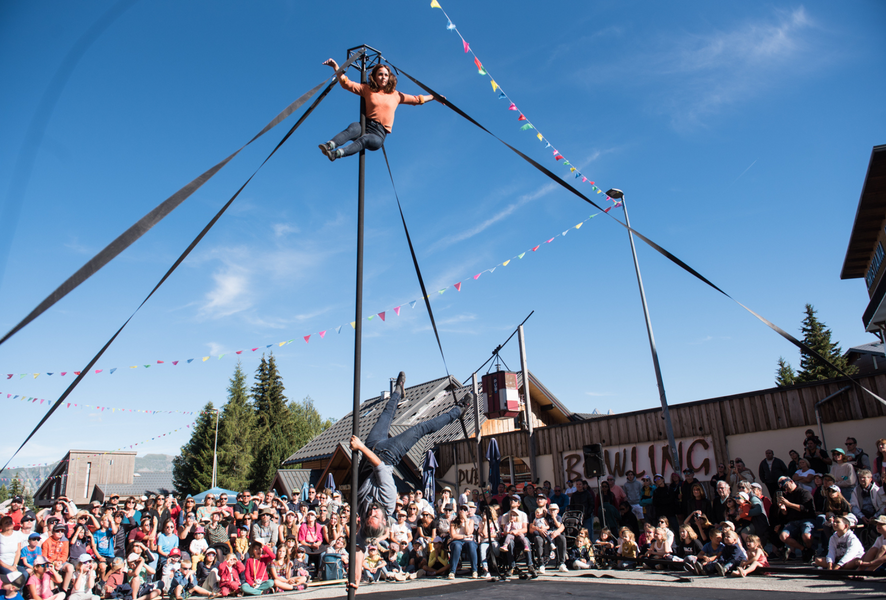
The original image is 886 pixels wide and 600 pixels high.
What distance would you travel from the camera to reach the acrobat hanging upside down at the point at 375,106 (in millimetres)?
4449

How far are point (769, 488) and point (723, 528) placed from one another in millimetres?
2792

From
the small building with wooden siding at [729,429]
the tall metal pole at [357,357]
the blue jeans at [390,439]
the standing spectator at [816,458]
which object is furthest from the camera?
the small building with wooden siding at [729,429]

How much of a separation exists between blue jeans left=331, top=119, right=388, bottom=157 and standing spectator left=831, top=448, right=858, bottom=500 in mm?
7425

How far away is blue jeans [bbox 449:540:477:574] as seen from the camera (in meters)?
8.95

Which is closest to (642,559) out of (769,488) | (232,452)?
(769,488)

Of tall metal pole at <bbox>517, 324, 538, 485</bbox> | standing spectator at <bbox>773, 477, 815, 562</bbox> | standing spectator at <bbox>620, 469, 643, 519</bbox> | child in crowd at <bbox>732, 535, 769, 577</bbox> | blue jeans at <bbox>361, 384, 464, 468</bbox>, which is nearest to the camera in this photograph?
child in crowd at <bbox>732, 535, 769, 577</bbox>

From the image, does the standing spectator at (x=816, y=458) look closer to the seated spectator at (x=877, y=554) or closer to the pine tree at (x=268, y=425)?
the seated spectator at (x=877, y=554)

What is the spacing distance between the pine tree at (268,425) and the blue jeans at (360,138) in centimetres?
3593

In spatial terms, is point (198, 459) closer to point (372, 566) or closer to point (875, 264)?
point (372, 566)

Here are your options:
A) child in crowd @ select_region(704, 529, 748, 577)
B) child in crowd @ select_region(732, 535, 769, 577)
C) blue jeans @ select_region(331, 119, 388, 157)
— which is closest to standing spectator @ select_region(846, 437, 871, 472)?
child in crowd @ select_region(732, 535, 769, 577)

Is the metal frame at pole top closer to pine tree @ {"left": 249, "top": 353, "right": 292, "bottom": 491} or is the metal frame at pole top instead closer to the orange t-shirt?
the orange t-shirt

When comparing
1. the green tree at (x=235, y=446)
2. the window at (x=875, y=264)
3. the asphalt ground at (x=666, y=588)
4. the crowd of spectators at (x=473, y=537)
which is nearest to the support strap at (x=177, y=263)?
the asphalt ground at (x=666, y=588)

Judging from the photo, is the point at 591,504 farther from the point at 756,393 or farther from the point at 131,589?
the point at 131,589

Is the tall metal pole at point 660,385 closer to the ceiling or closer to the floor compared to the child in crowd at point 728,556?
closer to the ceiling
